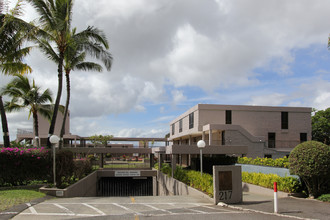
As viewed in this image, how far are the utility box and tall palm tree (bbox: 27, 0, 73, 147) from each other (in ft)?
40.0

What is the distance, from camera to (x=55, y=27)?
18812 mm

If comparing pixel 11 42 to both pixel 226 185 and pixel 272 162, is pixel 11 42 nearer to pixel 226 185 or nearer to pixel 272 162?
pixel 226 185

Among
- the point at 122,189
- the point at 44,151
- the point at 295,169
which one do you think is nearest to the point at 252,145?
the point at 122,189

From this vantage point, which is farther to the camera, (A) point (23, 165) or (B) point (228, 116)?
(B) point (228, 116)

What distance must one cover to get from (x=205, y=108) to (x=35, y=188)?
23.4 meters

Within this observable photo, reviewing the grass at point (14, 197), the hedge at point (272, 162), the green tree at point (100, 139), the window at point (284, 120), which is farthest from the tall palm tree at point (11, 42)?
the green tree at point (100, 139)

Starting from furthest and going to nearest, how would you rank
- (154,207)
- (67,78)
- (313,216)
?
(67,78)
(154,207)
(313,216)

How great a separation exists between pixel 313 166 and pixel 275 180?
2.69 m

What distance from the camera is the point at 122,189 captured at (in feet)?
112

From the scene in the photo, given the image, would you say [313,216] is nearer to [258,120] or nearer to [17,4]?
[17,4]

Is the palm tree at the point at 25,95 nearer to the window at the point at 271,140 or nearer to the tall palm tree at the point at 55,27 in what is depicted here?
the tall palm tree at the point at 55,27

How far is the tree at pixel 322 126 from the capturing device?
47375 mm

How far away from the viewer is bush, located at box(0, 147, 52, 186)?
15500 millimetres

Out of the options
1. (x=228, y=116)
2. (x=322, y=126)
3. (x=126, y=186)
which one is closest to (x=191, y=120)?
(x=228, y=116)
